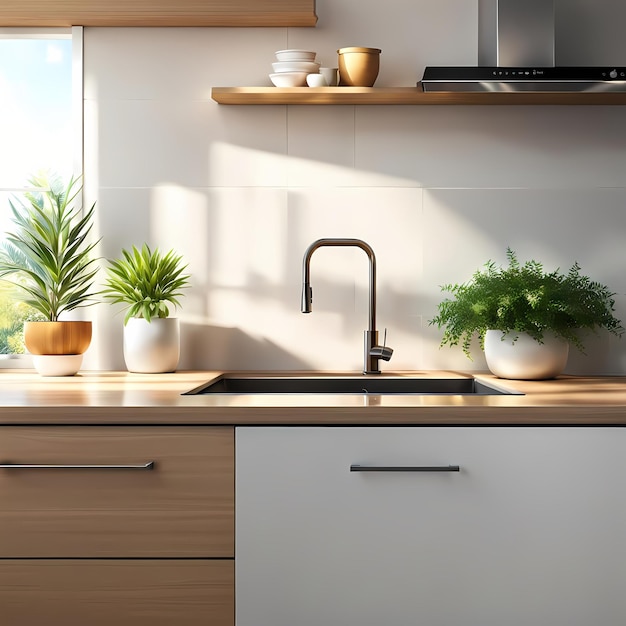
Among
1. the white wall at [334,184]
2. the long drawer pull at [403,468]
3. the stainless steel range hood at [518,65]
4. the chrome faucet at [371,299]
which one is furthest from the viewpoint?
the white wall at [334,184]

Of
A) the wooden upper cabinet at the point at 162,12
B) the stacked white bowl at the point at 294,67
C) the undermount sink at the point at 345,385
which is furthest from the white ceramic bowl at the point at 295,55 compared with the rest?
the undermount sink at the point at 345,385

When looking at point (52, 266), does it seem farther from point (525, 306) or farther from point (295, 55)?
point (525, 306)

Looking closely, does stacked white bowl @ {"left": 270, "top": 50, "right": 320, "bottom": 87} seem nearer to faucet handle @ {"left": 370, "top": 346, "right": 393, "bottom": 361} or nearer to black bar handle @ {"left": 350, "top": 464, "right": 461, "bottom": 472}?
faucet handle @ {"left": 370, "top": 346, "right": 393, "bottom": 361}

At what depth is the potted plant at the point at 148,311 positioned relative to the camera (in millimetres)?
2117

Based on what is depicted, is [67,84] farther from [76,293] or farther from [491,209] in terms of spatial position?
[491,209]

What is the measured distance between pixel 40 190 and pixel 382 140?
1024 millimetres

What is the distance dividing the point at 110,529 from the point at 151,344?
0.70 metres

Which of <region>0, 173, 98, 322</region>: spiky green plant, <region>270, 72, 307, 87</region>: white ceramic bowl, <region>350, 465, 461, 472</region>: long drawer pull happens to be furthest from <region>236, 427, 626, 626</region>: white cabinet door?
<region>270, 72, 307, 87</region>: white ceramic bowl

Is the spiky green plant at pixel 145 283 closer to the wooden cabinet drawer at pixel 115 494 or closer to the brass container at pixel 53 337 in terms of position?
the brass container at pixel 53 337

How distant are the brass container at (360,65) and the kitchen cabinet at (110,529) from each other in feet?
3.63

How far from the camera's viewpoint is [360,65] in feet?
6.86

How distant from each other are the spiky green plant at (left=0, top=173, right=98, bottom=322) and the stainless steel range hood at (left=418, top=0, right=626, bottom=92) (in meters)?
1.05

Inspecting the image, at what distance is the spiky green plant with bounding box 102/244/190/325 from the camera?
6.97ft

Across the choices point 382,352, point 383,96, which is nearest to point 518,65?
point 383,96
